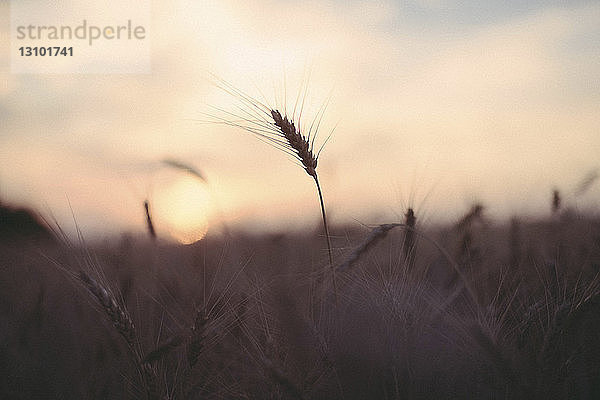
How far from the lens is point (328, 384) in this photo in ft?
3.35

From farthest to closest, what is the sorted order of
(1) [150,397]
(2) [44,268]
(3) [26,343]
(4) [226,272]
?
(2) [44,268] → (3) [26,343] → (4) [226,272] → (1) [150,397]

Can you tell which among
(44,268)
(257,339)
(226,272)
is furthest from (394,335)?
(44,268)

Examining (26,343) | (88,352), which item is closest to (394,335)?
(88,352)

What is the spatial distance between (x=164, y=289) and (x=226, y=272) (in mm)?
223

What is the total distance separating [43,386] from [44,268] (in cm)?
45

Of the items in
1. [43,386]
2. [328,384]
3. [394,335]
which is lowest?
[43,386]

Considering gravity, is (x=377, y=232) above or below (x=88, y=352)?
above

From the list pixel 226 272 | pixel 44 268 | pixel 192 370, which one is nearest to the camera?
pixel 192 370

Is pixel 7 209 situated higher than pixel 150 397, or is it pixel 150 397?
pixel 7 209

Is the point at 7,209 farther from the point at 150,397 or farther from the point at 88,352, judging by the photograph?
the point at 150,397

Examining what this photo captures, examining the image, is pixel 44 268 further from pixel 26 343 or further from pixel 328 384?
pixel 328 384

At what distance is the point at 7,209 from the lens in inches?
49.1

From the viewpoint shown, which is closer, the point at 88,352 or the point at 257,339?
the point at 257,339

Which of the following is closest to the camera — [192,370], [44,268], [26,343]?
[192,370]
